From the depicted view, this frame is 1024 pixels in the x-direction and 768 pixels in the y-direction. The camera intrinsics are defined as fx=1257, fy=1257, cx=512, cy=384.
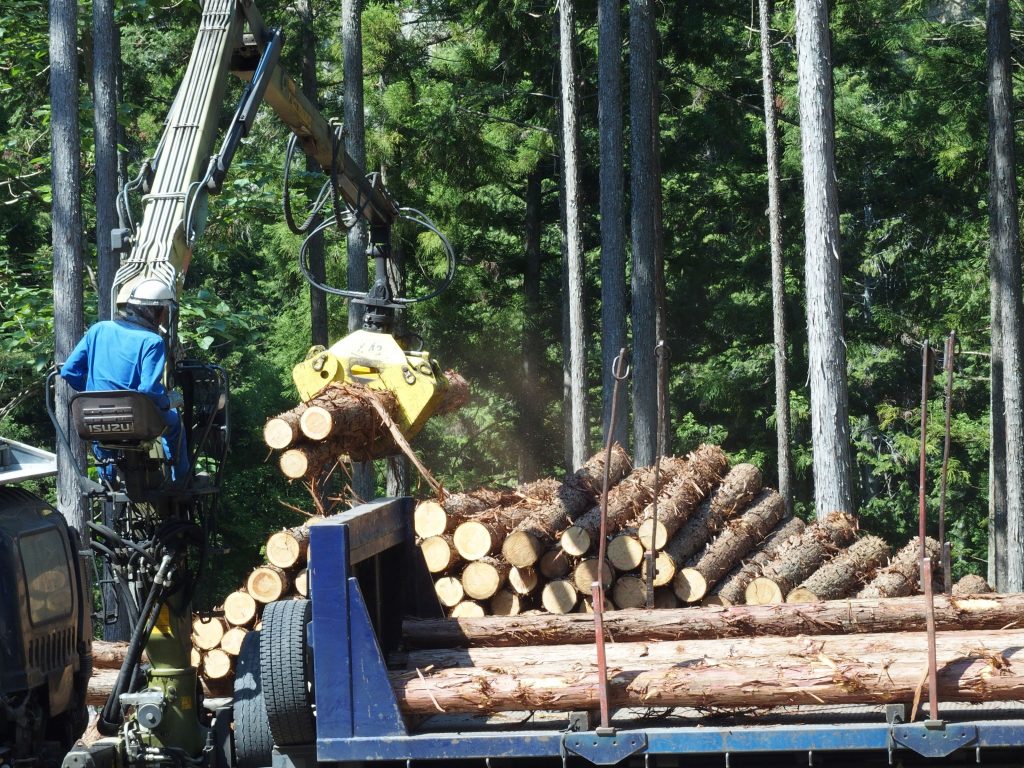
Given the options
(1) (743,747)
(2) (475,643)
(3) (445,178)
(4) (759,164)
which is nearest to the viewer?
(1) (743,747)

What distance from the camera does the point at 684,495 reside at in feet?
34.4

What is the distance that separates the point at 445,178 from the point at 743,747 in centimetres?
Answer: 2208

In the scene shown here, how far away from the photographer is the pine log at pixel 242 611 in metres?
9.86

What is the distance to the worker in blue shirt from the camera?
6469mm

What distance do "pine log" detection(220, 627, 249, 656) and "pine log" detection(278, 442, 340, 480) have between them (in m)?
1.29

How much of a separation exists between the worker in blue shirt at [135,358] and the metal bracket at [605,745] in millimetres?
2802

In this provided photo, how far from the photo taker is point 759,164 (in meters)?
29.5

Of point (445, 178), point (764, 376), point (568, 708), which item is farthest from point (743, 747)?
point (764, 376)

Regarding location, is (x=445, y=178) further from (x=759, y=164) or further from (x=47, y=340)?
(x=47, y=340)

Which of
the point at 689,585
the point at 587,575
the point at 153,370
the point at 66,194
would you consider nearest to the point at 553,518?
the point at 587,575

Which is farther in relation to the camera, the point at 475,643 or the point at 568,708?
the point at 475,643

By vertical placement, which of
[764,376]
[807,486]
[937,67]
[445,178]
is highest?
[937,67]

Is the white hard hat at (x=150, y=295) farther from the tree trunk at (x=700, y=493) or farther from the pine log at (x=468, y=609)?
the tree trunk at (x=700, y=493)

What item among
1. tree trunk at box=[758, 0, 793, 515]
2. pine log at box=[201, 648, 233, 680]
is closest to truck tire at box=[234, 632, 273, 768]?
pine log at box=[201, 648, 233, 680]
